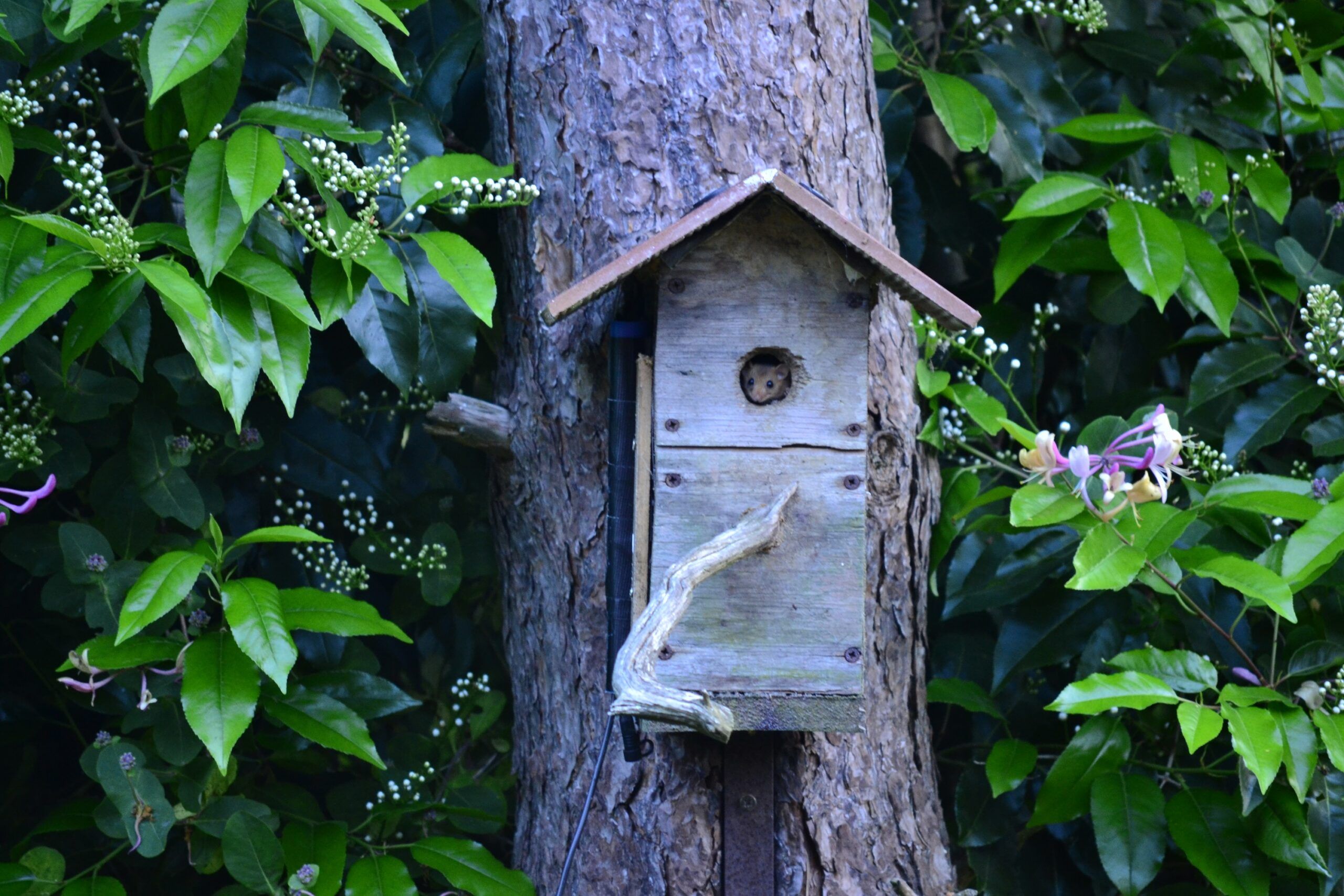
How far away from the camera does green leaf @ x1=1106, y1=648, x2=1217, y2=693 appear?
153cm

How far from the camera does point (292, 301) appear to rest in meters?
1.38

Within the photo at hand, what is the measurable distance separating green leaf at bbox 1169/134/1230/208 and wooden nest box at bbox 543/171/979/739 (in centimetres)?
74

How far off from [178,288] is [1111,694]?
46.7 inches

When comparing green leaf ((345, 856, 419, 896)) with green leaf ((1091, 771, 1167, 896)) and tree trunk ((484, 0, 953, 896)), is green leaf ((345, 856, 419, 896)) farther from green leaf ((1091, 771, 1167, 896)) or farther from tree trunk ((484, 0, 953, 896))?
green leaf ((1091, 771, 1167, 896))

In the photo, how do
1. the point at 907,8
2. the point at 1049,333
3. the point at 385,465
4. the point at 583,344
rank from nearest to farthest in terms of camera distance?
1. the point at 583,344
2. the point at 385,465
3. the point at 1049,333
4. the point at 907,8

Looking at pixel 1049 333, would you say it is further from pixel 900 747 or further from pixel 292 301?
pixel 292 301

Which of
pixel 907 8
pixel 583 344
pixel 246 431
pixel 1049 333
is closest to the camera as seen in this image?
pixel 583 344

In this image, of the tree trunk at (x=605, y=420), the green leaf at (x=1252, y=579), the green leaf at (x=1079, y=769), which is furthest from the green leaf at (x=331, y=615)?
the green leaf at (x=1252, y=579)

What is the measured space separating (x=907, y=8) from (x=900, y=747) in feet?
4.93

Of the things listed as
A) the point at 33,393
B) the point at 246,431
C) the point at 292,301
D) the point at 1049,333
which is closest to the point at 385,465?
the point at 246,431

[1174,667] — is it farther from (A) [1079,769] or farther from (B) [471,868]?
(B) [471,868]

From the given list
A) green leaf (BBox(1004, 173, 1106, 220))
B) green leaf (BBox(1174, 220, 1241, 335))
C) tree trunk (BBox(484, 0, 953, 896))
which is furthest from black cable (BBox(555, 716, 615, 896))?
green leaf (BBox(1174, 220, 1241, 335))

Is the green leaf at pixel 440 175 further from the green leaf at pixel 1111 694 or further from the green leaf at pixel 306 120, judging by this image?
the green leaf at pixel 1111 694

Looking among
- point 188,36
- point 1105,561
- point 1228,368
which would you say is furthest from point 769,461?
point 1228,368
